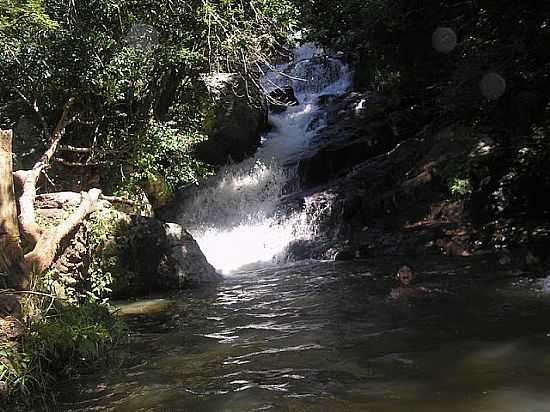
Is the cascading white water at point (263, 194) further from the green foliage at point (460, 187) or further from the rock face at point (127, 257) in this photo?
the green foliage at point (460, 187)

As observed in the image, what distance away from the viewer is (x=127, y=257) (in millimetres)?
10734

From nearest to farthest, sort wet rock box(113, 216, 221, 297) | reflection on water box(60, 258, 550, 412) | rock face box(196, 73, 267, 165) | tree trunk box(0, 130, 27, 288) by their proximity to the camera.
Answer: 1. reflection on water box(60, 258, 550, 412)
2. tree trunk box(0, 130, 27, 288)
3. wet rock box(113, 216, 221, 297)
4. rock face box(196, 73, 267, 165)

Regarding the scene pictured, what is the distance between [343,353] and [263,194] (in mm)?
13087

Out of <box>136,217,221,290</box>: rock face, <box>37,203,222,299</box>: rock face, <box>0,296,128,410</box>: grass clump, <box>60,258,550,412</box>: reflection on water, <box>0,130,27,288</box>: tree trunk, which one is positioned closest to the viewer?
<box>60,258,550,412</box>: reflection on water

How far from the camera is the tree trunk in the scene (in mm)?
6188

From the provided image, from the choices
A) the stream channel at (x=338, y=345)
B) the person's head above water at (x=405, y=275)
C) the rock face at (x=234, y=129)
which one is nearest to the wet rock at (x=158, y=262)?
the stream channel at (x=338, y=345)

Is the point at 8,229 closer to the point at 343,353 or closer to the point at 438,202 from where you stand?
the point at 343,353

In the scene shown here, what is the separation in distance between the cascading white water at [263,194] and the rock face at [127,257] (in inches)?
72.4

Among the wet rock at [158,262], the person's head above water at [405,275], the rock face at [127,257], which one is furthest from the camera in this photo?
the wet rock at [158,262]

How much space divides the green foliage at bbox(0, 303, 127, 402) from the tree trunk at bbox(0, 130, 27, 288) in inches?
20.2

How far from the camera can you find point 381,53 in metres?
15.6

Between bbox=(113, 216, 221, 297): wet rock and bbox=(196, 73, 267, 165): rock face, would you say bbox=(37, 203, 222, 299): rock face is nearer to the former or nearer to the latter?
bbox=(113, 216, 221, 297): wet rock

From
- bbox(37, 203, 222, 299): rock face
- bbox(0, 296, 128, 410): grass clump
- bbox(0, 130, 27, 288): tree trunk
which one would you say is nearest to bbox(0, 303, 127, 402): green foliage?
bbox(0, 296, 128, 410): grass clump

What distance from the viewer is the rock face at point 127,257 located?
922cm
